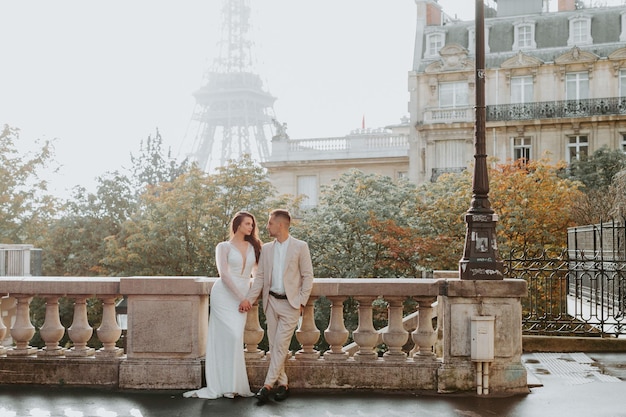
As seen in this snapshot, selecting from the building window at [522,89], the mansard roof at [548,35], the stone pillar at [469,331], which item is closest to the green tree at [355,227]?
the building window at [522,89]

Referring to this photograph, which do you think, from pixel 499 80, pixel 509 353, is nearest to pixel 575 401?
pixel 509 353

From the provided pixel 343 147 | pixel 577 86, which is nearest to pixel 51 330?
pixel 577 86

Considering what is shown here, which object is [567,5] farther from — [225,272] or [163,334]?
[163,334]

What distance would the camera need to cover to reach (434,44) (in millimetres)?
48312

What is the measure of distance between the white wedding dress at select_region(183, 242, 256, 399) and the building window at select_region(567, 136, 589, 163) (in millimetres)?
38247

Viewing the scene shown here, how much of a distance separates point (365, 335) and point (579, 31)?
4134 centimetres

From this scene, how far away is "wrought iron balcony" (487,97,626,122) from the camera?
43.3 m

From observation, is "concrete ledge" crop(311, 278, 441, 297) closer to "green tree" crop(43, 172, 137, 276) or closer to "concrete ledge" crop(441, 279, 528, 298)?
"concrete ledge" crop(441, 279, 528, 298)

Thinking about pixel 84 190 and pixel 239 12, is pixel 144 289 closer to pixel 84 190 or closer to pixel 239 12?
pixel 84 190

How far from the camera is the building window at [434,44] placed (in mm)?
48031

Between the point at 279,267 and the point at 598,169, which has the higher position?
the point at 598,169

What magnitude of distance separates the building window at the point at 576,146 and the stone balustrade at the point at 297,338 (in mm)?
37243

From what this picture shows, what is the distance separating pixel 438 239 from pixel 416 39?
→ 23.6 meters

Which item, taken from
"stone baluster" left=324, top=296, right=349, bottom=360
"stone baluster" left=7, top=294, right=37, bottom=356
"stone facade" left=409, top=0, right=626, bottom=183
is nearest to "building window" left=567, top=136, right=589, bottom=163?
"stone facade" left=409, top=0, right=626, bottom=183
